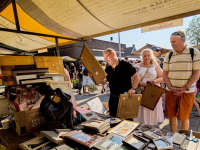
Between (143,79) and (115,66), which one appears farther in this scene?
(143,79)

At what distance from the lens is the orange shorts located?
1725mm

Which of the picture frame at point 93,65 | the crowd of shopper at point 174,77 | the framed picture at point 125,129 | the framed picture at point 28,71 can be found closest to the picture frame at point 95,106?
the crowd of shopper at point 174,77

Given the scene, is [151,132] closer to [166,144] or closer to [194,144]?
[166,144]

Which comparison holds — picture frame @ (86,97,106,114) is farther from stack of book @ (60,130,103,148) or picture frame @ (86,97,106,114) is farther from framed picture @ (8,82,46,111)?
stack of book @ (60,130,103,148)

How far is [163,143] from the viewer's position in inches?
32.7

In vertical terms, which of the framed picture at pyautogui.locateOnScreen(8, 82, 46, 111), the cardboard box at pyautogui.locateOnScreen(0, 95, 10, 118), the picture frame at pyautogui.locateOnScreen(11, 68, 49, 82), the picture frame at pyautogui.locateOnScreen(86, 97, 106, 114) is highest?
the picture frame at pyautogui.locateOnScreen(11, 68, 49, 82)

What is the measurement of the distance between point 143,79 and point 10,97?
6.53ft

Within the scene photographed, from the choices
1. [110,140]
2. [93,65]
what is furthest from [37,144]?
[93,65]

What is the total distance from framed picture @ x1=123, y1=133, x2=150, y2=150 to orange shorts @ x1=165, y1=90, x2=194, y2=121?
49.1 inches

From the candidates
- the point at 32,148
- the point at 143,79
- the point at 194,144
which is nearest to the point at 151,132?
the point at 194,144

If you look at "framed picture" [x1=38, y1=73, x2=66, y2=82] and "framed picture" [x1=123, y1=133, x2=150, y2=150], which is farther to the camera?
"framed picture" [x1=38, y1=73, x2=66, y2=82]

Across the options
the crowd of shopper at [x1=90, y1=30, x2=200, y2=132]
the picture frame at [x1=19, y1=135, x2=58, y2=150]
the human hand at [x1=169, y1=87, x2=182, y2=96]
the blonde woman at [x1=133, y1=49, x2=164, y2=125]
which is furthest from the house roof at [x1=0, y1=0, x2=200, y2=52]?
the picture frame at [x1=19, y1=135, x2=58, y2=150]

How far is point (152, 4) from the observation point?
1.74 metres

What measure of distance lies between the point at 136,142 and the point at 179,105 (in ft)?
4.29
